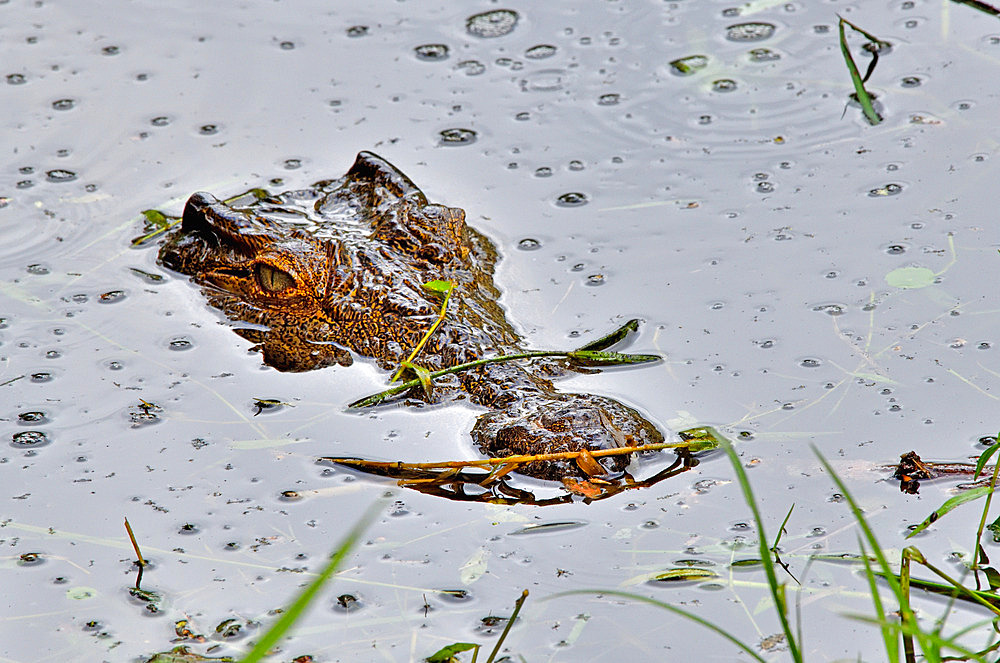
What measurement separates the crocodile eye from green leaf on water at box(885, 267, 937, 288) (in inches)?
103

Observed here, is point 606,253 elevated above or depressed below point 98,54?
below

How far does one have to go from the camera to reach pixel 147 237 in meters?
5.03

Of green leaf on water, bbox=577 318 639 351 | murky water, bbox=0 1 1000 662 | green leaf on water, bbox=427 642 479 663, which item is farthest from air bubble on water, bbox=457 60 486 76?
green leaf on water, bbox=427 642 479 663

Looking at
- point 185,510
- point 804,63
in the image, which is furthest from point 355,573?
point 804,63

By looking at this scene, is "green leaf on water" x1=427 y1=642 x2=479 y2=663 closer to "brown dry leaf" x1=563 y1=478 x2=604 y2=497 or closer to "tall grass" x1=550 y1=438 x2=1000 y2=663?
"tall grass" x1=550 y1=438 x2=1000 y2=663

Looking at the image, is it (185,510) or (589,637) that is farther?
(185,510)

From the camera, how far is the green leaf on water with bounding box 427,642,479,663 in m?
2.66

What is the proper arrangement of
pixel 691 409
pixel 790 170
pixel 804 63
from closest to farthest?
pixel 691 409 → pixel 790 170 → pixel 804 63

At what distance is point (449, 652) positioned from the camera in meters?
2.68

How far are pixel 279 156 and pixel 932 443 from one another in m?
3.64

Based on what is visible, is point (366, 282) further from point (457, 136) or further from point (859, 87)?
point (859, 87)

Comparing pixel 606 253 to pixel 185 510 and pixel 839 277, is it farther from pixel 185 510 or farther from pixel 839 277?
pixel 185 510

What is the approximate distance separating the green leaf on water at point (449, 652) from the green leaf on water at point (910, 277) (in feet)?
8.89

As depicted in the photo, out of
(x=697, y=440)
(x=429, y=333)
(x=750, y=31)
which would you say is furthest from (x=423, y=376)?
(x=750, y=31)
